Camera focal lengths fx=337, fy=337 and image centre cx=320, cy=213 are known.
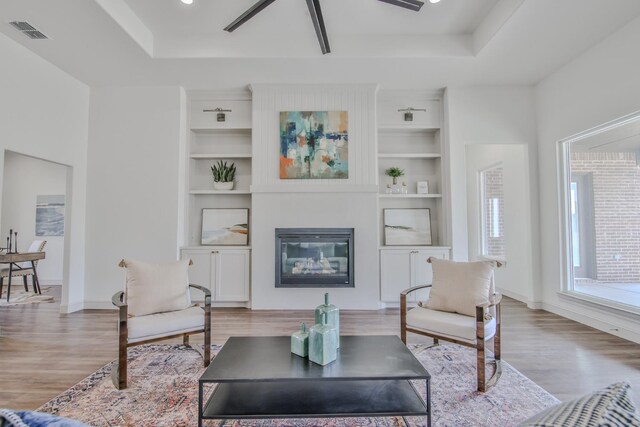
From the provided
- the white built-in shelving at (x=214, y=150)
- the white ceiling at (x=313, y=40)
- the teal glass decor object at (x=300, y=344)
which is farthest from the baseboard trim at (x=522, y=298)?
the white built-in shelving at (x=214, y=150)

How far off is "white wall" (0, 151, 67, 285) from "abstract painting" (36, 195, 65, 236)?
84mm

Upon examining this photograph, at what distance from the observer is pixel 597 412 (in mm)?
606

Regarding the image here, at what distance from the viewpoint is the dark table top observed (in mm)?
1788

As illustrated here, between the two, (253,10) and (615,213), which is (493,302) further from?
(253,10)

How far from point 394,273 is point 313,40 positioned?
3.25m

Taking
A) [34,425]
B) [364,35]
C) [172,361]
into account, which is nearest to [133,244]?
[172,361]

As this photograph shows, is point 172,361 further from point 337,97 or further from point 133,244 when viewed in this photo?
point 337,97

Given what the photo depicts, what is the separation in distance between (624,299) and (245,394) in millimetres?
4102

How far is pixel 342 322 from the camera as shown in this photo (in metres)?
4.12

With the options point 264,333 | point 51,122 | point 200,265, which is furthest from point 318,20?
point 51,122

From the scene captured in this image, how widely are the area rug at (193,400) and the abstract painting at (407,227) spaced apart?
93.2 inches

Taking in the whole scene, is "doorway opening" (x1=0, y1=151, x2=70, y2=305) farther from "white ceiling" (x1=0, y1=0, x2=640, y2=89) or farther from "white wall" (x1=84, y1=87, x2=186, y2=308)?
"white ceiling" (x1=0, y1=0, x2=640, y2=89)

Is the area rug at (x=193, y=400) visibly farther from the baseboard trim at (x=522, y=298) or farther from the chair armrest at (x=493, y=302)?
the baseboard trim at (x=522, y=298)

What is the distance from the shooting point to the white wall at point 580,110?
3467mm
